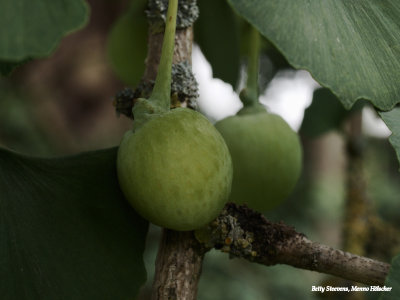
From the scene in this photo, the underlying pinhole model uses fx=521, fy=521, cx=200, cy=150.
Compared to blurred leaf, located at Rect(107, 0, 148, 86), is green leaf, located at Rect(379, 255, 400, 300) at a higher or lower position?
lower

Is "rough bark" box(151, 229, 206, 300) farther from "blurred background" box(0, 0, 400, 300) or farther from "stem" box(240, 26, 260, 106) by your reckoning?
"blurred background" box(0, 0, 400, 300)

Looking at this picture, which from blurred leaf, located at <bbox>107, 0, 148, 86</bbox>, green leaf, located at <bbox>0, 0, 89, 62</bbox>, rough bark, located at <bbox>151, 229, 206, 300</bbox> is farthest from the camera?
blurred leaf, located at <bbox>107, 0, 148, 86</bbox>

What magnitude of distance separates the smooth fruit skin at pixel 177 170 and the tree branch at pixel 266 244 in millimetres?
80

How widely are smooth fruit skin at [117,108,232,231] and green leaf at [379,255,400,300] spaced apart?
0.24m

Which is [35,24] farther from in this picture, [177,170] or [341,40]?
[341,40]

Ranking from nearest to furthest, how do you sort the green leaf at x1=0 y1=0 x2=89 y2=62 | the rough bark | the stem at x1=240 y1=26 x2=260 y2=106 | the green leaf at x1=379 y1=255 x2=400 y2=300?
the green leaf at x1=0 y1=0 x2=89 y2=62 → the green leaf at x1=379 y1=255 x2=400 y2=300 → the rough bark → the stem at x1=240 y1=26 x2=260 y2=106

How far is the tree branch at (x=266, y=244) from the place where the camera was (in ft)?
2.56

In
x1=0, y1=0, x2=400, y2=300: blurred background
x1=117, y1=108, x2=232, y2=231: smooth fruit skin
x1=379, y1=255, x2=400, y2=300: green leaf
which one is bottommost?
x1=0, y1=0, x2=400, y2=300: blurred background

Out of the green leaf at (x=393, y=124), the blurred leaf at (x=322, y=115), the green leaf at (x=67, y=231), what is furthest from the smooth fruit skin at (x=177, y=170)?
the blurred leaf at (x=322, y=115)

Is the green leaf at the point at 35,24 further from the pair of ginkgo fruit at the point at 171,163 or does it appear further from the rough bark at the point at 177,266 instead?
the rough bark at the point at 177,266

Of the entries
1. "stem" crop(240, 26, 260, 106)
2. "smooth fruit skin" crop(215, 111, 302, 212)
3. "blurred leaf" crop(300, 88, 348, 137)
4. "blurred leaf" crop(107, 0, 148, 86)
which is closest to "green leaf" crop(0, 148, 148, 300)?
"smooth fruit skin" crop(215, 111, 302, 212)

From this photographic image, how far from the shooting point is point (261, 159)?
940 millimetres

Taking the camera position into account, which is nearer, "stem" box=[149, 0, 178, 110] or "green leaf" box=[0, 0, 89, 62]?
"green leaf" box=[0, 0, 89, 62]

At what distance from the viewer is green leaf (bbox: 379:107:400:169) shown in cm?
73
